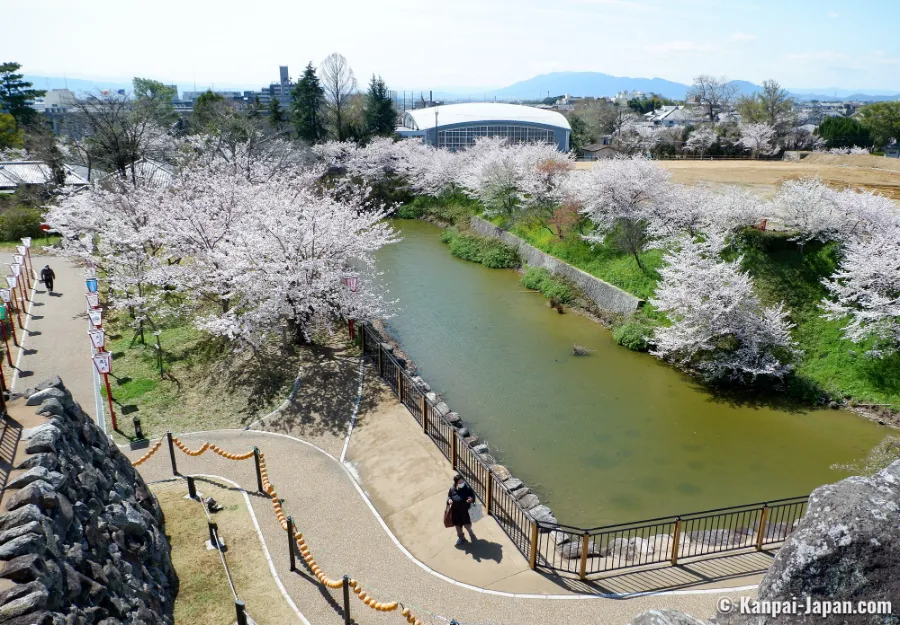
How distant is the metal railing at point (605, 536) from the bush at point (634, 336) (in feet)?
25.2

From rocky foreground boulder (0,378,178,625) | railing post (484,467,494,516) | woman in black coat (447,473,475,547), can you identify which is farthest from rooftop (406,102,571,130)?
rocky foreground boulder (0,378,178,625)

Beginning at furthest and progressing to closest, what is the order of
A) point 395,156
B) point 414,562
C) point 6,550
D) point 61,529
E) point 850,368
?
point 395,156, point 850,368, point 414,562, point 61,529, point 6,550

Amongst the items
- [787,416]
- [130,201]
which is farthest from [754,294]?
[130,201]

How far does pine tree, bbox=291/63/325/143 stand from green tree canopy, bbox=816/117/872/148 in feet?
135

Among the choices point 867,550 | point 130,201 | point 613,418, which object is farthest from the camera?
point 130,201

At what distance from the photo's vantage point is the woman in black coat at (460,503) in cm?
880

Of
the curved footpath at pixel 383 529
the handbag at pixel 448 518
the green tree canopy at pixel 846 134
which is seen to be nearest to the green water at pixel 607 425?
the curved footpath at pixel 383 529

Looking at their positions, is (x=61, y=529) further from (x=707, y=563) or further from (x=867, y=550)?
(x=707, y=563)

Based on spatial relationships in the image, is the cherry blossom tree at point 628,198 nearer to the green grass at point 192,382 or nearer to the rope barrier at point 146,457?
the green grass at point 192,382

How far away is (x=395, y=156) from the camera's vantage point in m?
40.2

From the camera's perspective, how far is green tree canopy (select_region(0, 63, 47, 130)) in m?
44.4

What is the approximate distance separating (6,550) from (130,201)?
16.2 metres

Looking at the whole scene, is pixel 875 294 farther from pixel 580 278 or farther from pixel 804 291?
pixel 580 278

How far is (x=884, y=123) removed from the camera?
4678 centimetres
